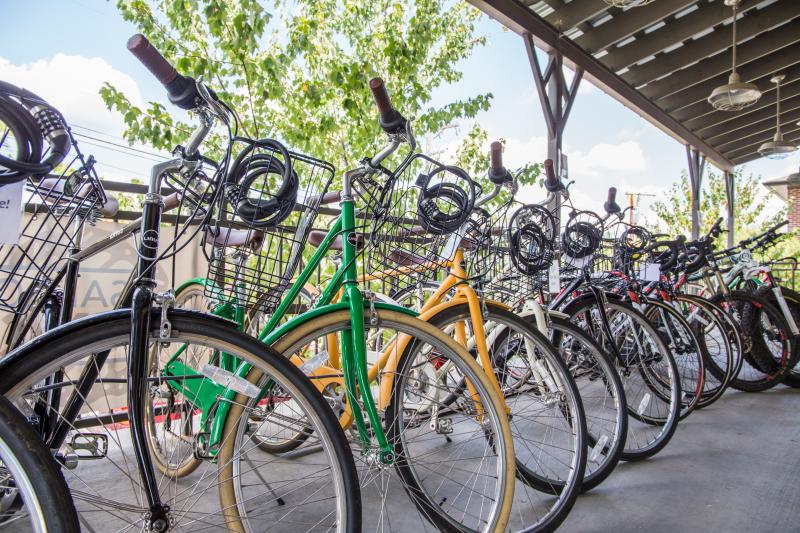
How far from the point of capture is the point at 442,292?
1.57 metres

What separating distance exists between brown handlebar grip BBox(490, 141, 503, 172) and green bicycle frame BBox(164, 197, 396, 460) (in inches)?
25.6

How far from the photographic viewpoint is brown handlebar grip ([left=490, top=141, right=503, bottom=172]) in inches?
65.5

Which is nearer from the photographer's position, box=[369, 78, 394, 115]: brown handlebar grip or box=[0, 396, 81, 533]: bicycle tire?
box=[0, 396, 81, 533]: bicycle tire

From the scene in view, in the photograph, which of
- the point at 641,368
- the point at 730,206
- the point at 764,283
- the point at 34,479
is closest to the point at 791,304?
the point at 764,283

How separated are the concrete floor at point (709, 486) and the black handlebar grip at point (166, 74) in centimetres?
147

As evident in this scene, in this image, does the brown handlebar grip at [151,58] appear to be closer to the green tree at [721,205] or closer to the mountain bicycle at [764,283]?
the mountain bicycle at [764,283]

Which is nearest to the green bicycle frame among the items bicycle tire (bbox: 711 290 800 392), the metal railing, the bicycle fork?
the bicycle fork

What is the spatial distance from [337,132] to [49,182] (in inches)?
140

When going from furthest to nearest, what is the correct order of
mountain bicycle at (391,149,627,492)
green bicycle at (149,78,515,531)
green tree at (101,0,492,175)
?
green tree at (101,0,492,175)
mountain bicycle at (391,149,627,492)
green bicycle at (149,78,515,531)

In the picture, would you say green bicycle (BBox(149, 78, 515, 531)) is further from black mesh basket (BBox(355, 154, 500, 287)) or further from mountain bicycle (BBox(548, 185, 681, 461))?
mountain bicycle (BBox(548, 185, 681, 461))

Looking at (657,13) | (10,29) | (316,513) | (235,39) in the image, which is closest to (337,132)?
(235,39)

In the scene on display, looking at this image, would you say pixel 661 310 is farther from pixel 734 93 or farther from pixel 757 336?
pixel 734 93

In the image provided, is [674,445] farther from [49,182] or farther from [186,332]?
[49,182]

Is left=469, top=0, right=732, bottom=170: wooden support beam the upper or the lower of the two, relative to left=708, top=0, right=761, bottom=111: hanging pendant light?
upper
